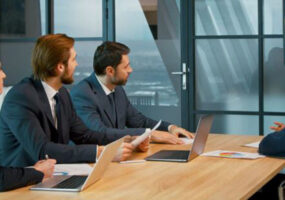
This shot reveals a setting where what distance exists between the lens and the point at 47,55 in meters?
3.23

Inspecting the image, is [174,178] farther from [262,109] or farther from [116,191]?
[262,109]

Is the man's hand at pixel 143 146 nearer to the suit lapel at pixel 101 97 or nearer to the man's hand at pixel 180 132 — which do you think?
the man's hand at pixel 180 132

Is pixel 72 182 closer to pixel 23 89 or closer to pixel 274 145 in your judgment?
pixel 23 89

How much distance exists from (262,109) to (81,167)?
368cm

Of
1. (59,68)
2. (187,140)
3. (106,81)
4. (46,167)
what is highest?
(59,68)

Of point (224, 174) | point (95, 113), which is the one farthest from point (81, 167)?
point (95, 113)

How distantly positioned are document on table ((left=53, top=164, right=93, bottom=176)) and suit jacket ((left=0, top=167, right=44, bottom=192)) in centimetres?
20

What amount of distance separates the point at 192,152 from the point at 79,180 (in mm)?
815

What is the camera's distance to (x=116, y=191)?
240 centimetres

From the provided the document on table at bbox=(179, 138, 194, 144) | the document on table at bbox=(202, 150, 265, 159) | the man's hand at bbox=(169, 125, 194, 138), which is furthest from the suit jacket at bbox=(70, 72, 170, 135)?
the document on table at bbox=(202, 150, 265, 159)

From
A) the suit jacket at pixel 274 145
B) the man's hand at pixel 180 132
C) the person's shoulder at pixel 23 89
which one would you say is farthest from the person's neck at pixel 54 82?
the suit jacket at pixel 274 145

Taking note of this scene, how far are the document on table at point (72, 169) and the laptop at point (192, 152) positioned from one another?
43 cm

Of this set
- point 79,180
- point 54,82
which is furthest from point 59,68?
point 79,180

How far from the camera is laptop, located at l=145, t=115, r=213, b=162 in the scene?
3094 mm
